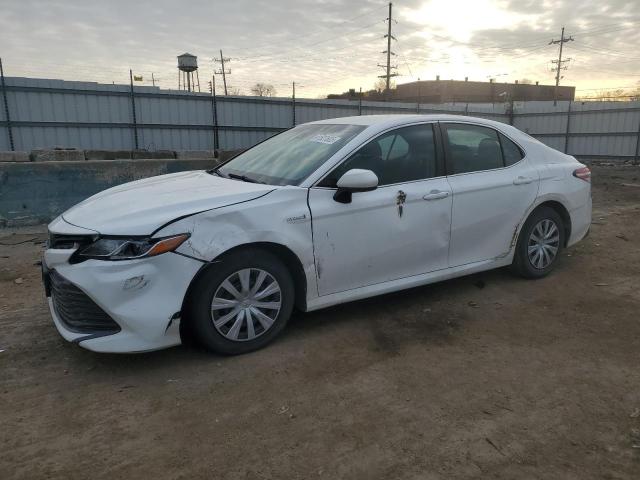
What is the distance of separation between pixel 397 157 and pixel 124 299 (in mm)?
2332

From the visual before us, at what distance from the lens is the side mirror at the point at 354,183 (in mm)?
3529

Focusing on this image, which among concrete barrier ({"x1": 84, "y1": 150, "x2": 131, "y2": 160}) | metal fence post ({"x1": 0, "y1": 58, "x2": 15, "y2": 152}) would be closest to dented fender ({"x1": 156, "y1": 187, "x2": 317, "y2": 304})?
concrete barrier ({"x1": 84, "y1": 150, "x2": 131, "y2": 160})

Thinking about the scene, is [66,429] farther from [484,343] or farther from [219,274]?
[484,343]

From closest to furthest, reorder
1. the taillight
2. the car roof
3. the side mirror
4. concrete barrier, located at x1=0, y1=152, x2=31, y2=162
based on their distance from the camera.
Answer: the side mirror, the car roof, the taillight, concrete barrier, located at x1=0, y1=152, x2=31, y2=162

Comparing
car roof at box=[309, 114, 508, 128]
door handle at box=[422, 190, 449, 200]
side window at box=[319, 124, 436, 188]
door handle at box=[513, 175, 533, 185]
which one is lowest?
door handle at box=[422, 190, 449, 200]

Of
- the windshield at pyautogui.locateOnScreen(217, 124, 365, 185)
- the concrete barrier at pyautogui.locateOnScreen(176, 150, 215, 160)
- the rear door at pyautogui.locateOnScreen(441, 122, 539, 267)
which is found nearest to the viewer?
the windshield at pyautogui.locateOnScreen(217, 124, 365, 185)

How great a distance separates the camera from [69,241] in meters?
3.19

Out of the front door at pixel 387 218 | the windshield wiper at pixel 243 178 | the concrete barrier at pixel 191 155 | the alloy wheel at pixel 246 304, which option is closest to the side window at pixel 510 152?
the front door at pixel 387 218

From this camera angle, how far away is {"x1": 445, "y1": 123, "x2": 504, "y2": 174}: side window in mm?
4375

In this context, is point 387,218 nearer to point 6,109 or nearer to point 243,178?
point 243,178

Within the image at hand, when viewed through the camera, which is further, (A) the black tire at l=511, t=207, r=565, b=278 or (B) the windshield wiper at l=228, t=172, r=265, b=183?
(A) the black tire at l=511, t=207, r=565, b=278

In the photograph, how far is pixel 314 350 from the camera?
3572mm

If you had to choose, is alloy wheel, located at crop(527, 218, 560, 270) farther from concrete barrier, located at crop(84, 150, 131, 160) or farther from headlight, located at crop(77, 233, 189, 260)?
concrete barrier, located at crop(84, 150, 131, 160)

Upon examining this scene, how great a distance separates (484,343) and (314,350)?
127cm
